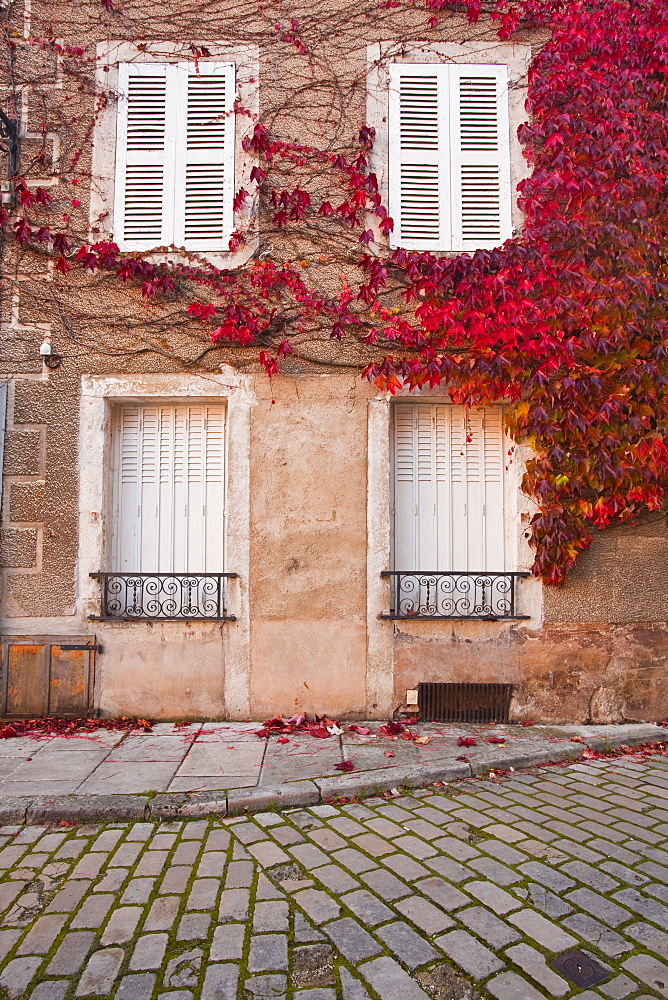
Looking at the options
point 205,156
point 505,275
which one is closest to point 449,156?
point 505,275

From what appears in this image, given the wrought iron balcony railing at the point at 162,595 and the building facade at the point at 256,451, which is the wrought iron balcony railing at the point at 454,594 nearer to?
the building facade at the point at 256,451

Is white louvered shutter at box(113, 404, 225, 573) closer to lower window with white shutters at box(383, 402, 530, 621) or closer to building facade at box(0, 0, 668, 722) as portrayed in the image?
building facade at box(0, 0, 668, 722)

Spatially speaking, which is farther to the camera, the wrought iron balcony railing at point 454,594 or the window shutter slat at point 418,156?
the window shutter slat at point 418,156

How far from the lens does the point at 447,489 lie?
17.9 ft

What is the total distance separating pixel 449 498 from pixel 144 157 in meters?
3.93

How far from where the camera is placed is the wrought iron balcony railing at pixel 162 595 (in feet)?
17.0

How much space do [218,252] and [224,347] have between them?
841 millimetres

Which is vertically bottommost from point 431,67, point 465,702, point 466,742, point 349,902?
point 349,902

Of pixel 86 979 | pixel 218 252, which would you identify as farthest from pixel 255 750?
pixel 218 252

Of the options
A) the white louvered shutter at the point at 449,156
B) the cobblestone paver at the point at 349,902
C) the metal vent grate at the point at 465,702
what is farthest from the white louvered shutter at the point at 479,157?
the cobblestone paver at the point at 349,902

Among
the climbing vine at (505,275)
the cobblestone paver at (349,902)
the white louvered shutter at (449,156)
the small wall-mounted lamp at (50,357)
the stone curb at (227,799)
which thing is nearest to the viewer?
the cobblestone paver at (349,902)

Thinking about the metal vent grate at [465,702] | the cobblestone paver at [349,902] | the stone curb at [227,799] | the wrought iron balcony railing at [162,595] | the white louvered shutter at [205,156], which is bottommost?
the cobblestone paver at [349,902]

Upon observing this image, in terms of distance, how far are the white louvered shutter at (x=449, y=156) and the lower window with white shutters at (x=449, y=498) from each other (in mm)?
1500

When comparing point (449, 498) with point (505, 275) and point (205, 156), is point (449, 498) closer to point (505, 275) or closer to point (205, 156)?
point (505, 275)
